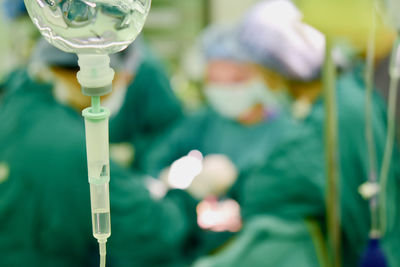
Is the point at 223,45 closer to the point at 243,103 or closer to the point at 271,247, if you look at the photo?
the point at 243,103

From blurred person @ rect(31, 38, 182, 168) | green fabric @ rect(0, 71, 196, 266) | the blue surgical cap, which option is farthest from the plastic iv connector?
blurred person @ rect(31, 38, 182, 168)

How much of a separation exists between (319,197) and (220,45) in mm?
988

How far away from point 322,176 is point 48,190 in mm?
732

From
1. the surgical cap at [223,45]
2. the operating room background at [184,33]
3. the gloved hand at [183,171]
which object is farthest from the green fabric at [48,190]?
the operating room background at [184,33]

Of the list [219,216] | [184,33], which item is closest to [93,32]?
[219,216]

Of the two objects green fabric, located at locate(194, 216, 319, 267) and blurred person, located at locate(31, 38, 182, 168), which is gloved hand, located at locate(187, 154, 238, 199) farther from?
green fabric, located at locate(194, 216, 319, 267)

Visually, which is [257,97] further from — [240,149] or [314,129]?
[314,129]

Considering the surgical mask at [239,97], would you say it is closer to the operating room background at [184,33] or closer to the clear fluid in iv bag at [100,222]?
the operating room background at [184,33]

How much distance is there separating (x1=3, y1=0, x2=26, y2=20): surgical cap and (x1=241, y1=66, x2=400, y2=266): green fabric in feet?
4.04

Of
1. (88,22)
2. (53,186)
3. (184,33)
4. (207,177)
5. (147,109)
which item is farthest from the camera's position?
(184,33)

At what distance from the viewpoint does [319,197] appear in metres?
1.33

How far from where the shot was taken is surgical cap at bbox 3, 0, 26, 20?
2.01 metres

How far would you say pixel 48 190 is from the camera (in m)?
1.30

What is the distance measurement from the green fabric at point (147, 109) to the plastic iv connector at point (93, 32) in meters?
1.85
